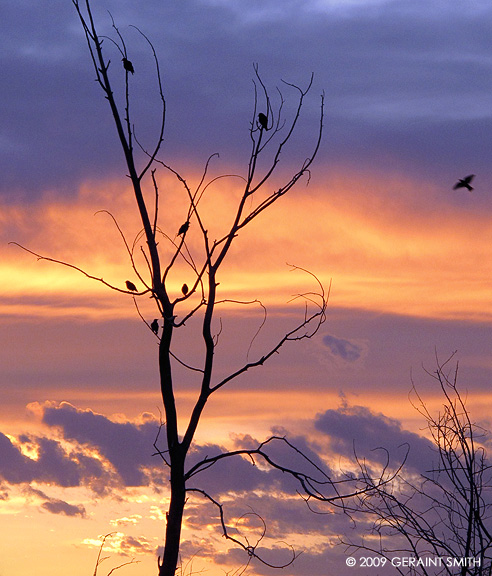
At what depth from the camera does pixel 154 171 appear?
768cm

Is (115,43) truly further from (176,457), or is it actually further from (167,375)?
(176,457)

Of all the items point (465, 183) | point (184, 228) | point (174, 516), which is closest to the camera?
point (174, 516)

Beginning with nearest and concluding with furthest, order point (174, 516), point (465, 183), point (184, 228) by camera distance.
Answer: point (174, 516) → point (184, 228) → point (465, 183)

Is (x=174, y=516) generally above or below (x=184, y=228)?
below

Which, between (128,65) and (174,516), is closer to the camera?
(174,516)

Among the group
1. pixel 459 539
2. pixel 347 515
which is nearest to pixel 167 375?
pixel 347 515

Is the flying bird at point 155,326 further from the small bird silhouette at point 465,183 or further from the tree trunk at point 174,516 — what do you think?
the small bird silhouette at point 465,183

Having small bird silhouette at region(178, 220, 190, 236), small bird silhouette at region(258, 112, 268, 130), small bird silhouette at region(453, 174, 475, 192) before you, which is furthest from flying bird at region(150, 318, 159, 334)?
small bird silhouette at region(453, 174, 475, 192)

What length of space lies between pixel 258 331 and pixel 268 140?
81.8 inches

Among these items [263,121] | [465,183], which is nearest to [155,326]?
[263,121]

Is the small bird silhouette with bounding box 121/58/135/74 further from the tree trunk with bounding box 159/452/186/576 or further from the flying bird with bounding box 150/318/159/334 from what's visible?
the tree trunk with bounding box 159/452/186/576

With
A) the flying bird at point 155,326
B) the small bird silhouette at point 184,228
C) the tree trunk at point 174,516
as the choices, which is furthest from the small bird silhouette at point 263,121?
the tree trunk at point 174,516

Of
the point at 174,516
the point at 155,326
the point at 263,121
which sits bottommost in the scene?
the point at 174,516

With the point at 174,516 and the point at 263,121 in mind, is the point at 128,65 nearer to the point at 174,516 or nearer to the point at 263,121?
the point at 263,121
